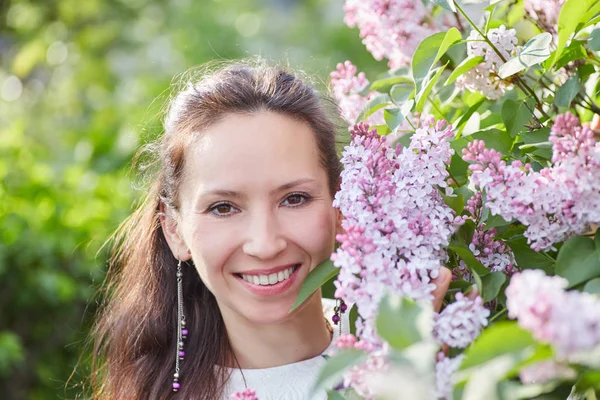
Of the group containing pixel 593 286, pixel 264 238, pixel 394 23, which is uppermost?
pixel 394 23

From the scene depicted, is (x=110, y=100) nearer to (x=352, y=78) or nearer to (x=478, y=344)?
(x=352, y=78)

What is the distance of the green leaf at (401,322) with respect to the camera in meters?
0.71

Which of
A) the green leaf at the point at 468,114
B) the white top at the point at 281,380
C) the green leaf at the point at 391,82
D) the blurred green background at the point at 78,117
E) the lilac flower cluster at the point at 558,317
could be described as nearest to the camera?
the lilac flower cluster at the point at 558,317

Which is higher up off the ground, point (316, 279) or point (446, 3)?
point (446, 3)

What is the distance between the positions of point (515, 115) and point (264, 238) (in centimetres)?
42

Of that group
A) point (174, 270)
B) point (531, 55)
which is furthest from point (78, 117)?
point (531, 55)

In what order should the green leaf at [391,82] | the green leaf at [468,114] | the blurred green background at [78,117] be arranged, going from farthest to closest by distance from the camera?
the blurred green background at [78,117]
the green leaf at [391,82]
the green leaf at [468,114]

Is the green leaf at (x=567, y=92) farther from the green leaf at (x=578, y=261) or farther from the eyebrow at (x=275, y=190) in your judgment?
the eyebrow at (x=275, y=190)

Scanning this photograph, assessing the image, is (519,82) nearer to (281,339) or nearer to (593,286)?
(593,286)

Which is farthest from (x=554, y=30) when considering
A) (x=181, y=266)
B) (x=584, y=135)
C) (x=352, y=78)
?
(x=181, y=266)

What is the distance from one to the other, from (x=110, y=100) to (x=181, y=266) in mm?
3925

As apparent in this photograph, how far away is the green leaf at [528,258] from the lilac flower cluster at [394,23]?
520 mm

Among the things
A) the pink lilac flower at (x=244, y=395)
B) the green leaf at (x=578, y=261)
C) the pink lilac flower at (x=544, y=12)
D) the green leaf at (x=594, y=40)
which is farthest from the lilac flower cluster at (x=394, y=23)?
the pink lilac flower at (x=244, y=395)

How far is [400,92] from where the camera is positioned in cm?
135
